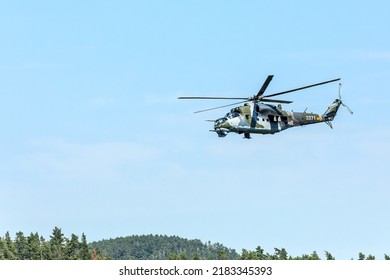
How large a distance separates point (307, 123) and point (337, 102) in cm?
877

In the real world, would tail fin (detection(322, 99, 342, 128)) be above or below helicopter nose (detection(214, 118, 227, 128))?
above

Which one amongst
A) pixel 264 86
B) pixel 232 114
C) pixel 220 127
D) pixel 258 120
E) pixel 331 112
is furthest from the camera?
pixel 331 112

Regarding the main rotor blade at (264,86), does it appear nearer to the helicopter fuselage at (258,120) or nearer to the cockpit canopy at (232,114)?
the helicopter fuselage at (258,120)

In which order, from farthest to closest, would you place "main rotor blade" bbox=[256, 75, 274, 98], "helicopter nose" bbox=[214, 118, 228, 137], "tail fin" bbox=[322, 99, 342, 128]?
"tail fin" bbox=[322, 99, 342, 128] < "main rotor blade" bbox=[256, 75, 274, 98] < "helicopter nose" bbox=[214, 118, 228, 137]

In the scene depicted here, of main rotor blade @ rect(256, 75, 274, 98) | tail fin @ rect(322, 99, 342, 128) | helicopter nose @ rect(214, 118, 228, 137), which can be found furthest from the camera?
tail fin @ rect(322, 99, 342, 128)

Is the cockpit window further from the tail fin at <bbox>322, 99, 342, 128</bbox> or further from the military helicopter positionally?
the tail fin at <bbox>322, 99, 342, 128</bbox>

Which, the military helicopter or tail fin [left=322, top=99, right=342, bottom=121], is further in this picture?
tail fin [left=322, top=99, right=342, bottom=121]

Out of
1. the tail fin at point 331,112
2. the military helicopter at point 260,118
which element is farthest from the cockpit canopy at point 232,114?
the tail fin at point 331,112

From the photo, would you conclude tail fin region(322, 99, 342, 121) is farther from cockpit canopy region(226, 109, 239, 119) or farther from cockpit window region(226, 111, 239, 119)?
cockpit window region(226, 111, 239, 119)

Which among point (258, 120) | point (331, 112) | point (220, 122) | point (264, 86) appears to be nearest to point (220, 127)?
point (220, 122)

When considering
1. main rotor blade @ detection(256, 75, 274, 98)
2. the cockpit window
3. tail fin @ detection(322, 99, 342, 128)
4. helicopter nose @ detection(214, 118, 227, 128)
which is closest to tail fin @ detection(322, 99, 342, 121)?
tail fin @ detection(322, 99, 342, 128)

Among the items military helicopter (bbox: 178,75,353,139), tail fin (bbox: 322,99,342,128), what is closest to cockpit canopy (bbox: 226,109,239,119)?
military helicopter (bbox: 178,75,353,139)

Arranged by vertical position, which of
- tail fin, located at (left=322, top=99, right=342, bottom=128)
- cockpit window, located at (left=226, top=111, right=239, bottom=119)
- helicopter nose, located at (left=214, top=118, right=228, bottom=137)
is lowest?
helicopter nose, located at (left=214, top=118, right=228, bottom=137)

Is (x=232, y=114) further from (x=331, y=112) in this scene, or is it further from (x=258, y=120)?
(x=331, y=112)
